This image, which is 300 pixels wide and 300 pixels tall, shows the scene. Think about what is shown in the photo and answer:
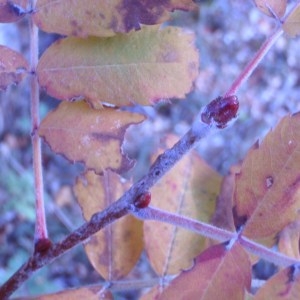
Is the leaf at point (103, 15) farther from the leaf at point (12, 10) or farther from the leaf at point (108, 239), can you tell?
the leaf at point (108, 239)

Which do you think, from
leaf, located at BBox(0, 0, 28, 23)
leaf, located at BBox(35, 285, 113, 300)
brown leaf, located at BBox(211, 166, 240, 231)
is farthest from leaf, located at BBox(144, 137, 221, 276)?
leaf, located at BBox(0, 0, 28, 23)

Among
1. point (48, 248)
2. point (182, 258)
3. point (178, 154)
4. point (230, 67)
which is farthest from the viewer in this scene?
point (230, 67)

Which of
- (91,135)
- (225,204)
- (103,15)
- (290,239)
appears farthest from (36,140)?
(290,239)

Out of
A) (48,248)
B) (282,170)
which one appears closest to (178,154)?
(282,170)

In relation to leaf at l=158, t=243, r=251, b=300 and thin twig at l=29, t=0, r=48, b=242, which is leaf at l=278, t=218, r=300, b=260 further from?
thin twig at l=29, t=0, r=48, b=242

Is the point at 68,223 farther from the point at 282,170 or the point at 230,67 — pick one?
the point at 282,170
